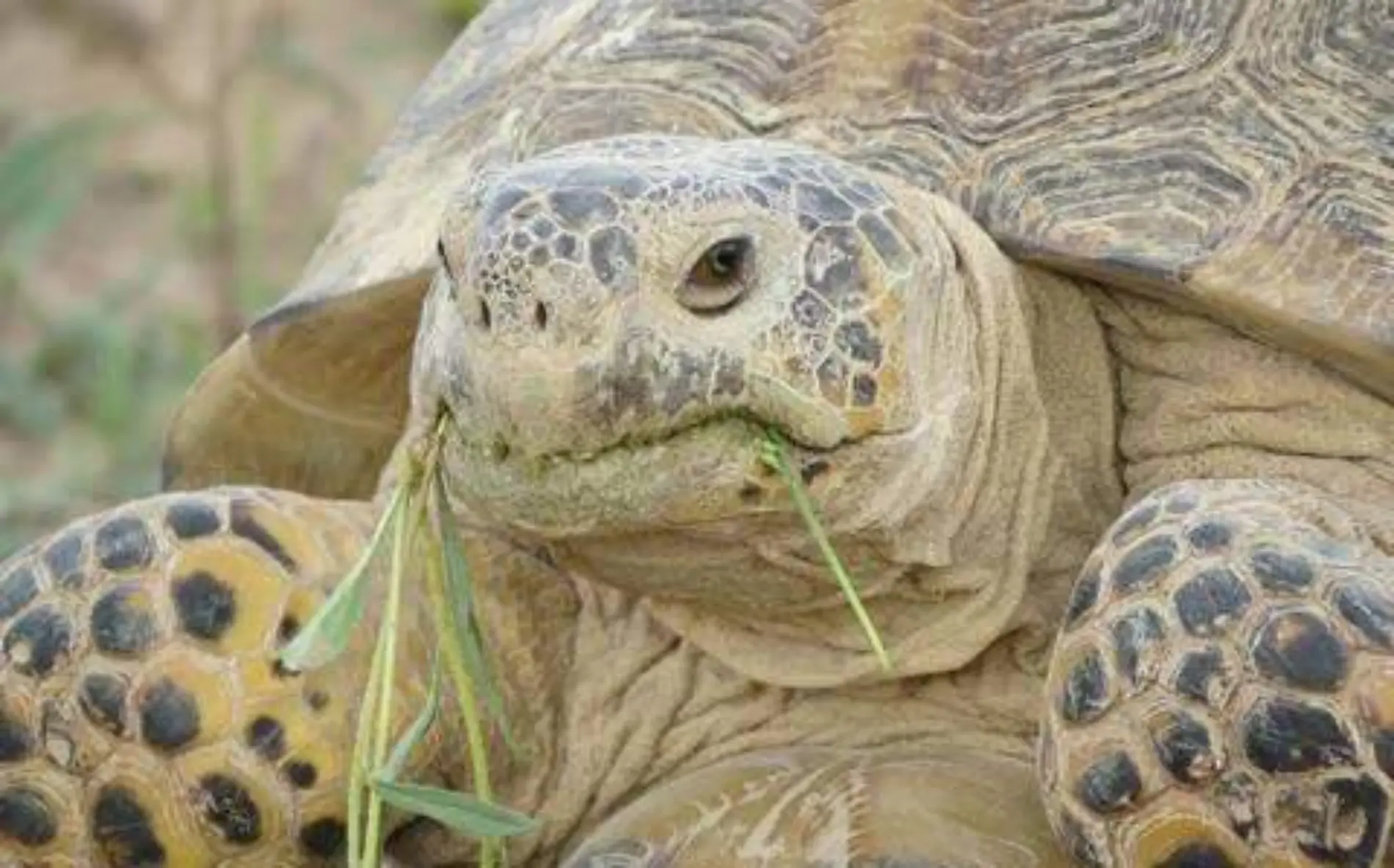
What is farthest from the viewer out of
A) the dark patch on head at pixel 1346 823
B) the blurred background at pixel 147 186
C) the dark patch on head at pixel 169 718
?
the blurred background at pixel 147 186

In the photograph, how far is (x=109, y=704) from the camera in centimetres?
397

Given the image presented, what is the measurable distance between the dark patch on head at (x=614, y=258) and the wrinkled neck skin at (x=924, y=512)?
0.16m

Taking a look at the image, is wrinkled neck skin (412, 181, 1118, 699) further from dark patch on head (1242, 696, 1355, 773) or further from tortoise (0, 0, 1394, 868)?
dark patch on head (1242, 696, 1355, 773)

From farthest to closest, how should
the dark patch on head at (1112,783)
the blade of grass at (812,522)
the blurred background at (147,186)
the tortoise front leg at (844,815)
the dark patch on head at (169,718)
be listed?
the blurred background at (147,186) → the dark patch on head at (169,718) → the tortoise front leg at (844,815) → the blade of grass at (812,522) → the dark patch on head at (1112,783)

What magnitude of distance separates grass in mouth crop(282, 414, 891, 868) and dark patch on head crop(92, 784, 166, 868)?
0.75 ft

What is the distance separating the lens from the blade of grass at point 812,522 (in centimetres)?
358

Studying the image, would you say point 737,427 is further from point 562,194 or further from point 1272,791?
point 1272,791

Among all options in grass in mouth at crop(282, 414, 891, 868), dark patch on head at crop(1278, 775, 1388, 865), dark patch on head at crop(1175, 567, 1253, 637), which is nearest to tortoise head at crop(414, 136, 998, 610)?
grass in mouth at crop(282, 414, 891, 868)

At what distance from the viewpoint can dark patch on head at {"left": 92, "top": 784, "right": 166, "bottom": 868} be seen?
3992mm

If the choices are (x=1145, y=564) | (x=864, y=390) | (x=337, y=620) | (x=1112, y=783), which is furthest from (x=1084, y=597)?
(x=337, y=620)

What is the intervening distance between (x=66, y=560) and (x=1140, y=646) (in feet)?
4.04

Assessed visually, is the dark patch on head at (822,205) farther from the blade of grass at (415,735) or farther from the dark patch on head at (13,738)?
the dark patch on head at (13,738)

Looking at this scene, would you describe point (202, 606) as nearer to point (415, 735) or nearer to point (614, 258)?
point (415, 735)

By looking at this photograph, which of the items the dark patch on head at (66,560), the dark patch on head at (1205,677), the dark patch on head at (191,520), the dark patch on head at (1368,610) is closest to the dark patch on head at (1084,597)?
the dark patch on head at (1205,677)
